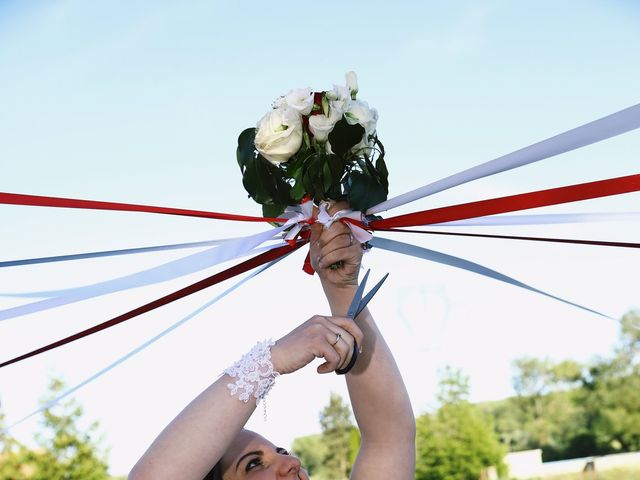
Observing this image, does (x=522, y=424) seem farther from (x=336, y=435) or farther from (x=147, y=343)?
(x=147, y=343)

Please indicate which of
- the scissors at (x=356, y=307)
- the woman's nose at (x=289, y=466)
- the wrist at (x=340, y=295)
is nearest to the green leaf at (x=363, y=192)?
the wrist at (x=340, y=295)

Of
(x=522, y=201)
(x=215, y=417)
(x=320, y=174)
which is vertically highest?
(x=320, y=174)

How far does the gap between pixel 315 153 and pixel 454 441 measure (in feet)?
89.6

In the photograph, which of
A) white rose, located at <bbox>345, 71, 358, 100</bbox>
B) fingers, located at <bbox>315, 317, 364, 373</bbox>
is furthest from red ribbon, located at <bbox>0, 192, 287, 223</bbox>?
fingers, located at <bbox>315, 317, 364, 373</bbox>

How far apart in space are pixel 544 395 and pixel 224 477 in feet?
103

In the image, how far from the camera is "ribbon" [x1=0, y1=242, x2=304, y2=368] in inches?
126

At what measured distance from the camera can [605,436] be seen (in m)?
31.8

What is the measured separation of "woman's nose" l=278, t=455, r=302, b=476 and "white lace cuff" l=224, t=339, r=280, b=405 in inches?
31.3

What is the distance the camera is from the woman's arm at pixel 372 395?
123 inches

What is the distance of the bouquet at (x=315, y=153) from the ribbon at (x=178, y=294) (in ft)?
0.79

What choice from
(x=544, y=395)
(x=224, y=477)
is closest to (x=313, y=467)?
(x=544, y=395)

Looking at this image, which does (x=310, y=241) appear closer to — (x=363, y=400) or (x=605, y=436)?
(x=363, y=400)

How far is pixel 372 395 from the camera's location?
317cm

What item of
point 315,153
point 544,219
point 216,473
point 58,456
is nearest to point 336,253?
point 315,153
